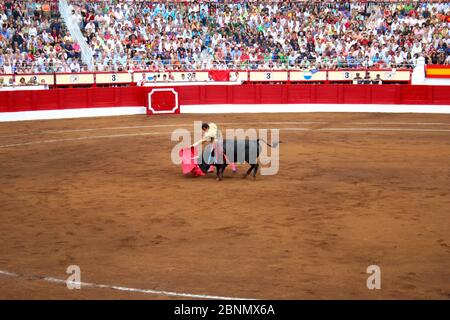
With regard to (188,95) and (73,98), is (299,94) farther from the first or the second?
(73,98)

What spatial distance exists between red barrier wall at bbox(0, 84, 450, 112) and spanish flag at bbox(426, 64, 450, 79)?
4336 millimetres

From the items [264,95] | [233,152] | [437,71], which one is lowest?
[264,95]

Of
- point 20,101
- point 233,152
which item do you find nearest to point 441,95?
point 20,101

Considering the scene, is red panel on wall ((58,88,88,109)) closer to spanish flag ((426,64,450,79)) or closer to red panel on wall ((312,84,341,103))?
red panel on wall ((312,84,341,103))

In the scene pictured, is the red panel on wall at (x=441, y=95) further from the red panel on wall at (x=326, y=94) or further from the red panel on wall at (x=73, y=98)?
the red panel on wall at (x=73, y=98)

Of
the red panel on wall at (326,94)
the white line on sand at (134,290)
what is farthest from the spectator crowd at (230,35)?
the white line on sand at (134,290)

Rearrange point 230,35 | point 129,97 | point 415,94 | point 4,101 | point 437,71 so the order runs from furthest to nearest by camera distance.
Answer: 1. point 230,35
2. point 437,71
3. point 415,94
4. point 129,97
5. point 4,101

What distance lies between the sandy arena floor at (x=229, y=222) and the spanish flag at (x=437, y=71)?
1432 cm

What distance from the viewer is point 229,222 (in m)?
11.1

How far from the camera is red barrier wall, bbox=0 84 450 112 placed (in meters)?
27.5

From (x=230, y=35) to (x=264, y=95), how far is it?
6.35m

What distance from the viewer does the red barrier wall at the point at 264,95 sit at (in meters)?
27.5

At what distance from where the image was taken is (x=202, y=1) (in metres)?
35.3
